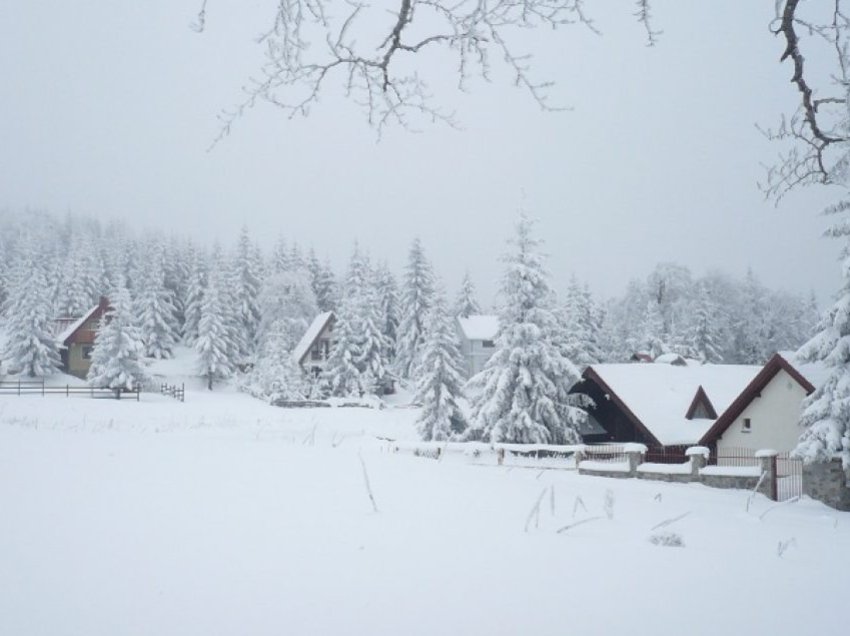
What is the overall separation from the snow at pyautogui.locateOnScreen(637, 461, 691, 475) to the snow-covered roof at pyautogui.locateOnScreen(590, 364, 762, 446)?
8305 mm

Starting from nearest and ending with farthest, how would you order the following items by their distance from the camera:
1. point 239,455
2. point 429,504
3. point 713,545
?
point 713,545
point 429,504
point 239,455

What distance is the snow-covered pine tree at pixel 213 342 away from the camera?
59281 millimetres

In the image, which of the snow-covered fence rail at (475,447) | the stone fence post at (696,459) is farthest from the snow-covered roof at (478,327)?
the stone fence post at (696,459)

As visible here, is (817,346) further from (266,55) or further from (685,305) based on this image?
(685,305)

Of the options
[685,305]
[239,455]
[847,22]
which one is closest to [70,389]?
[239,455]

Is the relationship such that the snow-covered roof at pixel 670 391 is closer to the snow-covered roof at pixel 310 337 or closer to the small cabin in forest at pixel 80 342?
the snow-covered roof at pixel 310 337

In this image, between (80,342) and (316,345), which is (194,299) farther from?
(316,345)

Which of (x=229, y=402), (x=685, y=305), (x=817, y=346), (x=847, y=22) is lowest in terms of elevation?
(x=229, y=402)

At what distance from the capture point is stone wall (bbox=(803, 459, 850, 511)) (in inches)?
691

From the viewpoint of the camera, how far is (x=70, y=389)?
48719 mm

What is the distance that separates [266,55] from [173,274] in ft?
277

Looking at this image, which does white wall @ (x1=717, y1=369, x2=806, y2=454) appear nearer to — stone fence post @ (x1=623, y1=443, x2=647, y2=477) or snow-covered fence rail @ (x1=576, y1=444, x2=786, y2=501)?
snow-covered fence rail @ (x1=576, y1=444, x2=786, y2=501)

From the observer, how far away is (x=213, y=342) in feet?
195

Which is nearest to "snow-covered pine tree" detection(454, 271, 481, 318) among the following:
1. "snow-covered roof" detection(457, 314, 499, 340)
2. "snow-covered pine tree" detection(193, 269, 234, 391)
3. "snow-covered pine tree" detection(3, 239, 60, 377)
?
"snow-covered roof" detection(457, 314, 499, 340)
